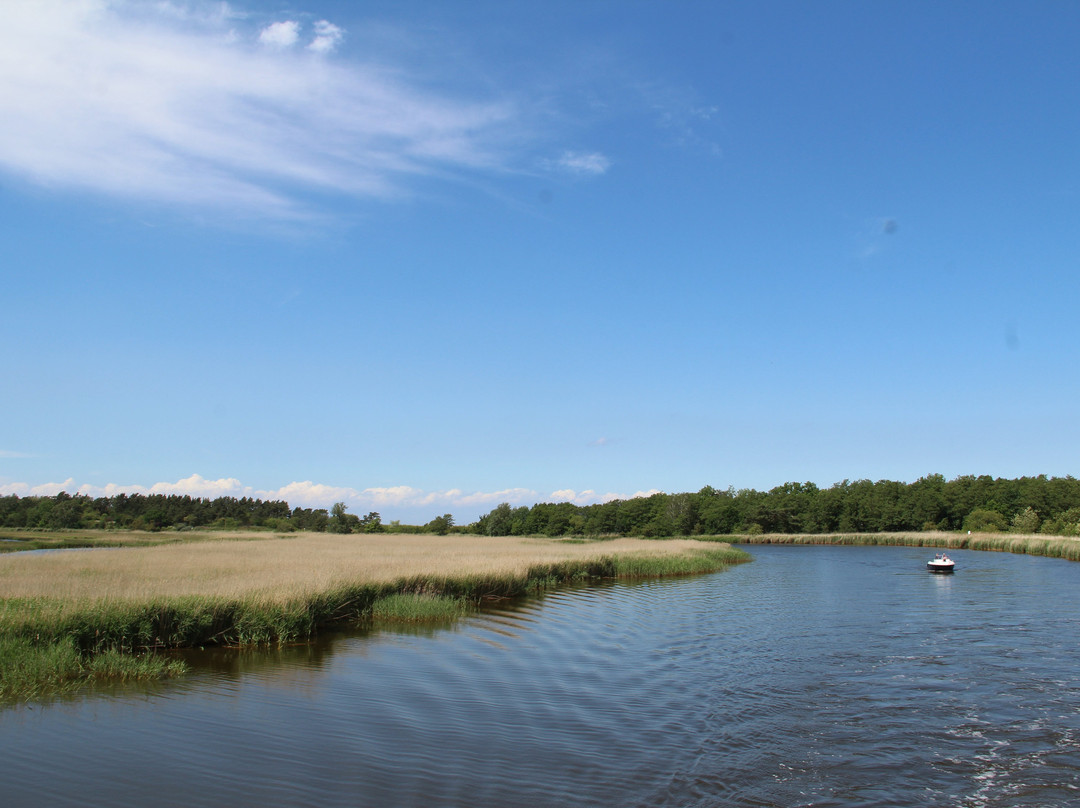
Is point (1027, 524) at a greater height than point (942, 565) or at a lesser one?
greater

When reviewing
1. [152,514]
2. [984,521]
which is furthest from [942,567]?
[152,514]

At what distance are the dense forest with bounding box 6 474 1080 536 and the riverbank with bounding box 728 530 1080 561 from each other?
1550cm

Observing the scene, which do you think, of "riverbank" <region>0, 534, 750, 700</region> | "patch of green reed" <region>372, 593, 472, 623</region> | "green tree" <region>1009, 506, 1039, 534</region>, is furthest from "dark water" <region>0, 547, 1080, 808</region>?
"green tree" <region>1009, 506, 1039, 534</region>

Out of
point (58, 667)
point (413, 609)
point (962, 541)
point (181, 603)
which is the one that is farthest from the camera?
point (962, 541)

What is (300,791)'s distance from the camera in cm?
773

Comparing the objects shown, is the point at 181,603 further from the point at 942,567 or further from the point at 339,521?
the point at 339,521

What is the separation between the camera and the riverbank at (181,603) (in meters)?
12.5

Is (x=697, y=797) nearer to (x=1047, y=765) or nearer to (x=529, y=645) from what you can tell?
(x=1047, y=765)

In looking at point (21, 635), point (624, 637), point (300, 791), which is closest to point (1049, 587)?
point (624, 637)

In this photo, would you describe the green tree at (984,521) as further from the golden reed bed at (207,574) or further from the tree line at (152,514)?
the tree line at (152,514)

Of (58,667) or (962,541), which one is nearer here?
(58,667)

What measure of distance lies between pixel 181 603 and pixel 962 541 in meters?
82.6

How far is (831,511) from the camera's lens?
135375 mm

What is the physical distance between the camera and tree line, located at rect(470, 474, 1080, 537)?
107875 mm
